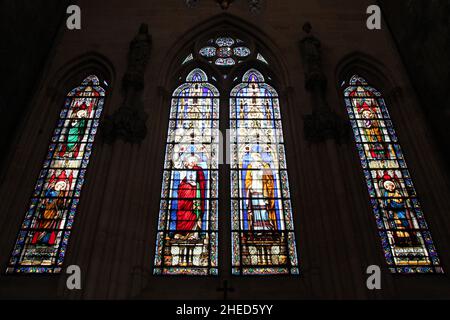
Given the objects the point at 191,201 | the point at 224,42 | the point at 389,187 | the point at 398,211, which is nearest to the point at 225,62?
the point at 224,42

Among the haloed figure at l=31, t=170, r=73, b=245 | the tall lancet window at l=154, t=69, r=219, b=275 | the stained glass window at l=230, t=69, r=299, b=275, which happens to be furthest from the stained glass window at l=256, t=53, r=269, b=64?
the haloed figure at l=31, t=170, r=73, b=245

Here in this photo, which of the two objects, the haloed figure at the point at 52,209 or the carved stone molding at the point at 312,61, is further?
the carved stone molding at the point at 312,61

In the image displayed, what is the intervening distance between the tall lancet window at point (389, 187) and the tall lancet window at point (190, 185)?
326 centimetres

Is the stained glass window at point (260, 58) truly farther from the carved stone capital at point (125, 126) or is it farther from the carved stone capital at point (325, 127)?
the carved stone capital at point (125, 126)

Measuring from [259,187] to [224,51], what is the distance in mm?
4441

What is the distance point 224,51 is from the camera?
12648mm

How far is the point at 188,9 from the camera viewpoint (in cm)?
1309

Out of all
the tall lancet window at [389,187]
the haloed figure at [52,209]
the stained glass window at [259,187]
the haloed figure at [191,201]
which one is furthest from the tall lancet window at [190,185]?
the tall lancet window at [389,187]

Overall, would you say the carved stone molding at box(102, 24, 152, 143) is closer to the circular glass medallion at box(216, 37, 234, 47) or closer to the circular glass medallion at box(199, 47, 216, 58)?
the circular glass medallion at box(199, 47, 216, 58)

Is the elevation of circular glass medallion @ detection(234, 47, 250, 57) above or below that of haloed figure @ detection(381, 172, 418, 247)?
above

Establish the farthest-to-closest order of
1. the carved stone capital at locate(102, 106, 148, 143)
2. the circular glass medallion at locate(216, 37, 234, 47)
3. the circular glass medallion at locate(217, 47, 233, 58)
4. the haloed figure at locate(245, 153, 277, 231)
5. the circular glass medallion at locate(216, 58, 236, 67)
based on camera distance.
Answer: the circular glass medallion at locate(216, 37, 234, 47) < the circular glass medallion at locate(217, 47, 233, 58) < the circular glass medallion at locate(216, 58, 236, 67) < the carved stone capital at locate(102, 106, 148, 143) < the haloed figure at locate(245, 153, 277, 231)

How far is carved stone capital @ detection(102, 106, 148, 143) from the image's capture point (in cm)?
984

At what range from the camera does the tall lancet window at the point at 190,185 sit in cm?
890

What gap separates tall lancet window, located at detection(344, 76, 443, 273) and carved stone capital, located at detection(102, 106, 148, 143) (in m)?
4.80
